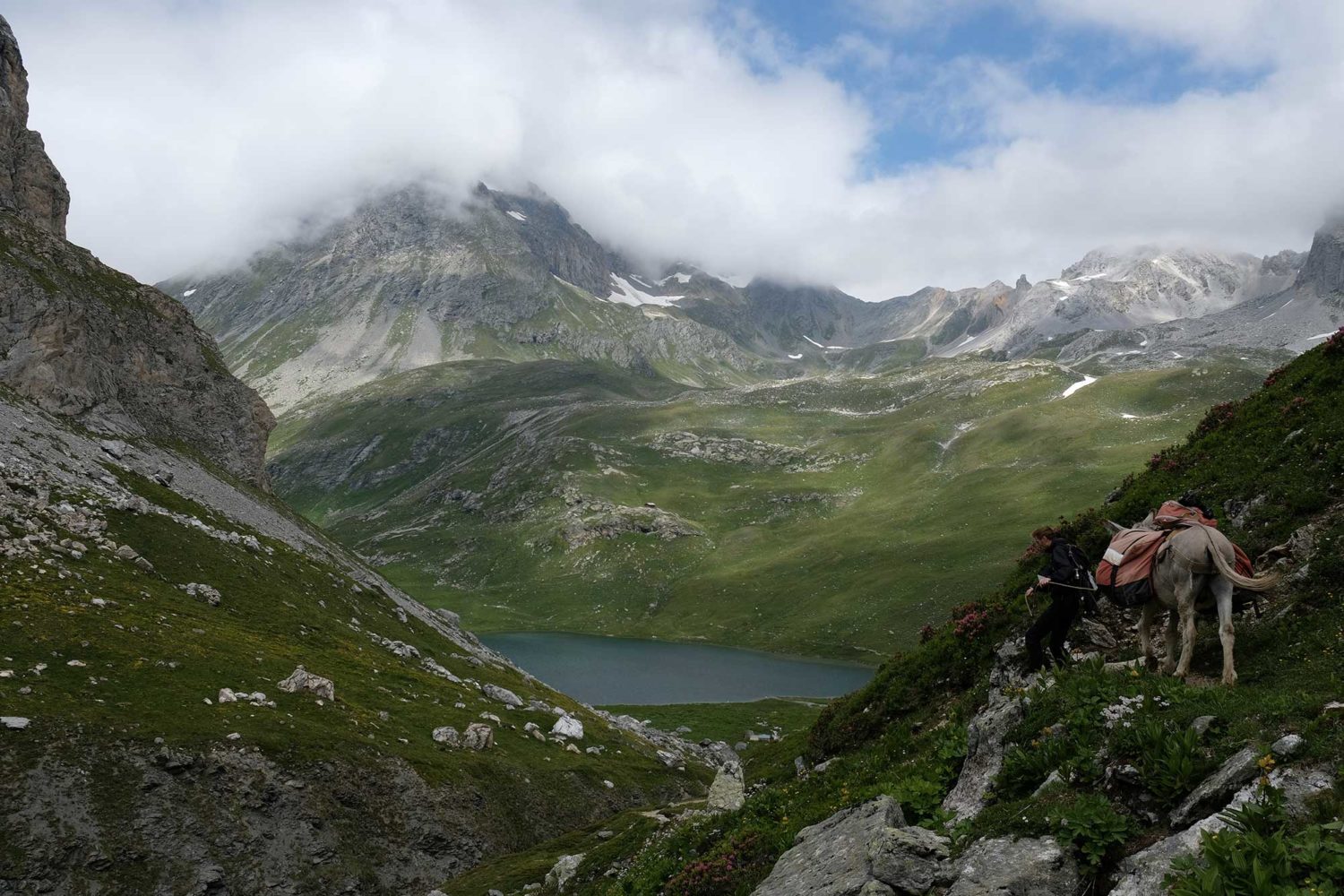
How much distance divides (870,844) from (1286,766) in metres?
5.61

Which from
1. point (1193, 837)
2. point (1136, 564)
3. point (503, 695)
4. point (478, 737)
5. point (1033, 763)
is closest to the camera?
point (1193, 837)

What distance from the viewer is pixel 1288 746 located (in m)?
8.67

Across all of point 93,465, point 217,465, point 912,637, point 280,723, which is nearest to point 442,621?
point 217,465

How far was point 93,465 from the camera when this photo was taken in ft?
216

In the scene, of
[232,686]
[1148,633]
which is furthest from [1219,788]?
[232,686]

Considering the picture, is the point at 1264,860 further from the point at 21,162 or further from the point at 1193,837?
the point at 21,162

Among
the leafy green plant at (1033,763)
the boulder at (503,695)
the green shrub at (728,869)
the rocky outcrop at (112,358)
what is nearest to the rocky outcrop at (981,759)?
the leafy green plant at (1033,763)

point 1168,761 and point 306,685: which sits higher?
point 1168,761

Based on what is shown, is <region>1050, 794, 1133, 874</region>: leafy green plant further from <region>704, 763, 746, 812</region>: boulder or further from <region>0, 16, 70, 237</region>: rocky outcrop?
<region>0, 16, 70, 237</region>: rocky outcrop

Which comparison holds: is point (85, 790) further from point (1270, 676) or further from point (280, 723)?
point (1270, 676)

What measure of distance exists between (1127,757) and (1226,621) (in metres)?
4.84

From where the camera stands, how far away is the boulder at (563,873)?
2952cm

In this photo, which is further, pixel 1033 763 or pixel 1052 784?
pixel 1033 763

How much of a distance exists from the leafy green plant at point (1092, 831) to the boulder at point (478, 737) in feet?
167
